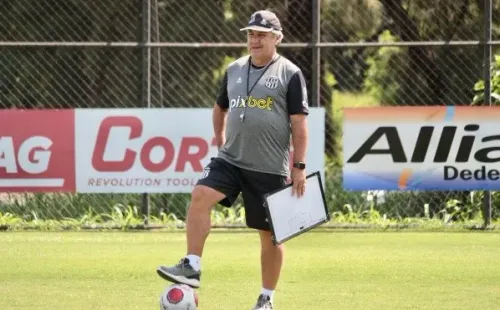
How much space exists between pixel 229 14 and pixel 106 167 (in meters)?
4.69

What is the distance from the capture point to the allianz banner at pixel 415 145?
15203 mm

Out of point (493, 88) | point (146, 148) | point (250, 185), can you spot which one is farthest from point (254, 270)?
point (493, 88)

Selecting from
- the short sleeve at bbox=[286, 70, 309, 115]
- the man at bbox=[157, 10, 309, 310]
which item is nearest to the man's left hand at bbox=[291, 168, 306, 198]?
the man at bbox=[157, 10, 309, 310]

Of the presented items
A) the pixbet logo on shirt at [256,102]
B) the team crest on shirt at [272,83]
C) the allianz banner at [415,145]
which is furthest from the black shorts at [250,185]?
the allianz banner at [415,145]

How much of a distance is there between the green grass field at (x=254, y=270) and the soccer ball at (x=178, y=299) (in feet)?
2.49

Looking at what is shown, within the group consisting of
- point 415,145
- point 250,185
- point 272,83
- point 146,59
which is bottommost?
point 415,145

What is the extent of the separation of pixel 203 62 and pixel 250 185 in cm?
1040

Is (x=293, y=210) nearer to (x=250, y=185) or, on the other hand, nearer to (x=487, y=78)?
(x=250, y=185)

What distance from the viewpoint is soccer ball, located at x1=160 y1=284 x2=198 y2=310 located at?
795cm

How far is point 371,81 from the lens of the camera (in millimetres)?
21125

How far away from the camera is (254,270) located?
36.5 feet

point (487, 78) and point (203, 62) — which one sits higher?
point (487, 78)

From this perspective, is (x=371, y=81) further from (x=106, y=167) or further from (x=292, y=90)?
(x=292, y=90)

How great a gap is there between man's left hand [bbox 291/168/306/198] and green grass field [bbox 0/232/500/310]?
2.58 ft
